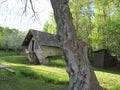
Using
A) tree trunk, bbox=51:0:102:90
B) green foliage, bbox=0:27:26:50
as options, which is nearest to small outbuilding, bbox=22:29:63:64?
tree trunk, bbox=51:0:102:90

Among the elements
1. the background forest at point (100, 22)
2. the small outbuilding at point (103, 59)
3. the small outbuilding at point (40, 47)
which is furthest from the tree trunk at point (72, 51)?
the small outbuilding at point (40, 47)

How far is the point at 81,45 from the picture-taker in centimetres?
1022

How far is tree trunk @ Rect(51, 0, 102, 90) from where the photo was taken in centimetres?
999

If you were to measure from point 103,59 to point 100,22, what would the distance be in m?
5.32

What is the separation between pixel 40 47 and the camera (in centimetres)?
3338

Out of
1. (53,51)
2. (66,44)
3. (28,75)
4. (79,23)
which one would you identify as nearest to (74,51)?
(66,44)

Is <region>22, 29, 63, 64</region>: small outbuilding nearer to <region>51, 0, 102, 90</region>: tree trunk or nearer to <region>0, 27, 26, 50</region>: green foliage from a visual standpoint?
<region>51, 0, 102, 90</region>: tree trunk

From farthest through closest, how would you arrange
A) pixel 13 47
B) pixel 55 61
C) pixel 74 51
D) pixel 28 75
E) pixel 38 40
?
pixel 13 47 → pixel 38 40 → pixel 55 61 → pixel 28 75 → pixel 74 51

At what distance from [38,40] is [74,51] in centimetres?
2373

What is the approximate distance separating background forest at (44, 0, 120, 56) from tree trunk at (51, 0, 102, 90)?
1364cm

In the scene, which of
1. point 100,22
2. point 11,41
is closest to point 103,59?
point 100,22

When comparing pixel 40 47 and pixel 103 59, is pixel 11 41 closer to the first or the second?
pixel 40 47

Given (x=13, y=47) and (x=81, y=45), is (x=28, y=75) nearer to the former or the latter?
(x=81, y=45)

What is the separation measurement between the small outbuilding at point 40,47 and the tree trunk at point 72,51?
22327 millimetres
